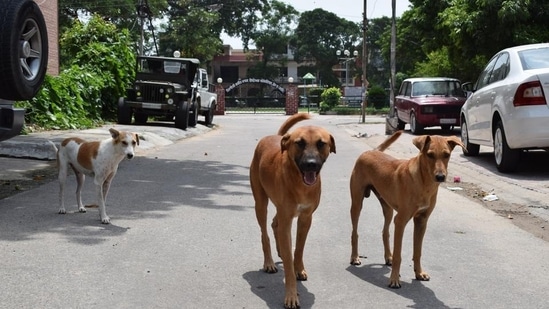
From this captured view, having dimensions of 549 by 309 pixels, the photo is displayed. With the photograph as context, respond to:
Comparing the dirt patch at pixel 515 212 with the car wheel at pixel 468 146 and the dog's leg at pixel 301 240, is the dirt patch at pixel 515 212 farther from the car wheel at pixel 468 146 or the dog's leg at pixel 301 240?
the car wheel at pixel 468 146

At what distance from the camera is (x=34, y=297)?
15.0 feet

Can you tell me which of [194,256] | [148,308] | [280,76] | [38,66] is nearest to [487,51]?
[38,66]

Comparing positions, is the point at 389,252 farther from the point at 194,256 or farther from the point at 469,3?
the point at 469,3

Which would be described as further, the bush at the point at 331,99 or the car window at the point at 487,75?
the bush at the point at 331,99

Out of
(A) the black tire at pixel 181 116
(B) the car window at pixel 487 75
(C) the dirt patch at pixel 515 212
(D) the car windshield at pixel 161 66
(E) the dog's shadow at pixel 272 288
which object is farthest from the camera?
(D) the car windshield at pixel 161 66

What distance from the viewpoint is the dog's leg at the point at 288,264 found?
14.5 ft

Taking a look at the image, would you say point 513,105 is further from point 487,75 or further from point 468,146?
point 468,146

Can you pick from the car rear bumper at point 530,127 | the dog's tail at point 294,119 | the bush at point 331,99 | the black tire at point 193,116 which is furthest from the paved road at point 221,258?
the bush at point 331,99

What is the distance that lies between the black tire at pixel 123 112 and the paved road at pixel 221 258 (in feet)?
47.3

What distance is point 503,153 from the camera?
10.8 meters

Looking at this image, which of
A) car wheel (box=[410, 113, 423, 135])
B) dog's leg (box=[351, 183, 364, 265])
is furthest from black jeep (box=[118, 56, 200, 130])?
dog's leg (box=[351, 183, 364, 265])

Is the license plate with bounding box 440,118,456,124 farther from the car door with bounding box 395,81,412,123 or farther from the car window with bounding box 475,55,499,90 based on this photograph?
the car window with bounding box 475,55,499,90

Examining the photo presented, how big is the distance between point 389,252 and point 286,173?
1.48 m

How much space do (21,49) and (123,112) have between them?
16281mm
